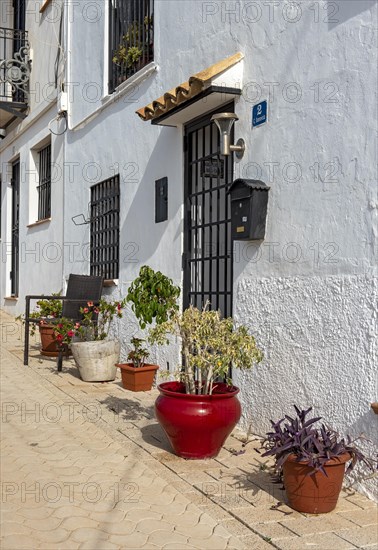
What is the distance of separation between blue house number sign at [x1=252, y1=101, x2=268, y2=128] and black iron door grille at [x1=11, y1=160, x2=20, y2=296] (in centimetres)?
952

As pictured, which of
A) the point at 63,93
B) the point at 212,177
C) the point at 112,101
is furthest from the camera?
the point at 63,93

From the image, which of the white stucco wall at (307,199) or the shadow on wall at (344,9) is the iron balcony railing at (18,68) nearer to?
the white stucco wall at (307,199)

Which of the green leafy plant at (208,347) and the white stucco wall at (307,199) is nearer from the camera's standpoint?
the white stucco wall at (307,199)

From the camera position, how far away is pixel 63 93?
10375 mm

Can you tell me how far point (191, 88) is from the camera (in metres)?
5.78

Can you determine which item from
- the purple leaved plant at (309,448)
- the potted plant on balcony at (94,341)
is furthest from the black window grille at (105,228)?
the purple leaved plant at (309,448)

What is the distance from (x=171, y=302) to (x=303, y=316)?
4.01 ft

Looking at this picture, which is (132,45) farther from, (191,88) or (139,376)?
(139,376)

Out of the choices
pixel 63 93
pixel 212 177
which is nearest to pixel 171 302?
pixel 212 177

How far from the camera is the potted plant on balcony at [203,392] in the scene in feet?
15.1

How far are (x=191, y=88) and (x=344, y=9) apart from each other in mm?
1722

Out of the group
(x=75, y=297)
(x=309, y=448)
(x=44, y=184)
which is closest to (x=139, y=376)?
(x=75, y=297)

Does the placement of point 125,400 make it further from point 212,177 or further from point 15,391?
point 212,177

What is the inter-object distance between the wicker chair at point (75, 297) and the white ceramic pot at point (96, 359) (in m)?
0.78
